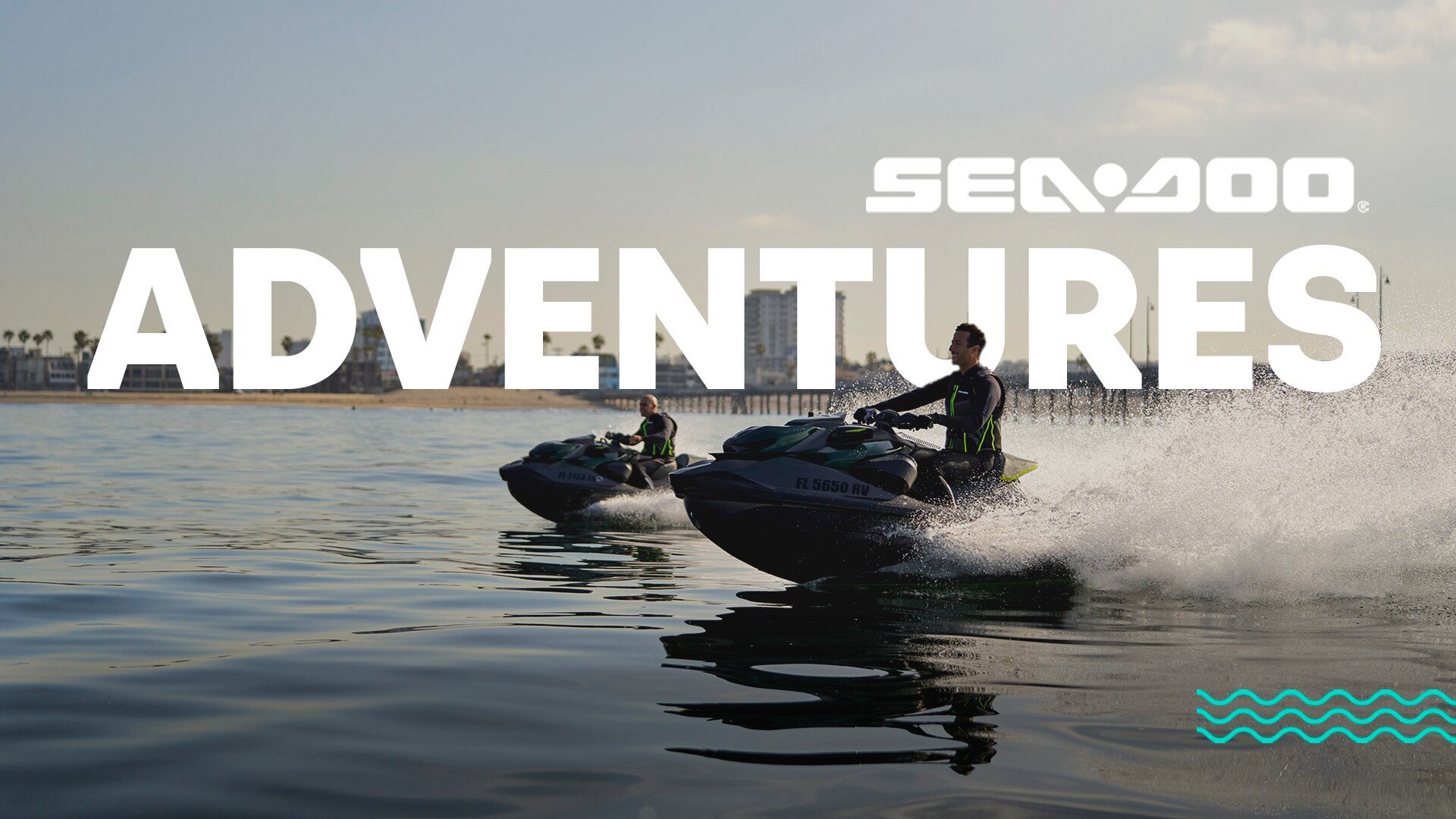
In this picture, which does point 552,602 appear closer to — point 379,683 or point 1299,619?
point 379,683

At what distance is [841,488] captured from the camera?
10172 millimetres

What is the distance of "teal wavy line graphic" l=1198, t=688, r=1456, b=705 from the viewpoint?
19.8ft

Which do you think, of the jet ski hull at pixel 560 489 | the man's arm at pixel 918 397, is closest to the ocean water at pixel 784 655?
the man's arm at pixel 918 397

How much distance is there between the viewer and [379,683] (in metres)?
6.61

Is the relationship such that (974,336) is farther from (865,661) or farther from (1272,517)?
(865,661)

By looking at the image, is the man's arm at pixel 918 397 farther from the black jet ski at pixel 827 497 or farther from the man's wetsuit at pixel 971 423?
the black jet ski at pixel 827 497

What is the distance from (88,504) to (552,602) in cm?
1212

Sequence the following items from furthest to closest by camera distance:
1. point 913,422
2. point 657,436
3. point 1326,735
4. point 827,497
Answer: point 657,436 → point 913,422 → point 827,497 → point 1326,735

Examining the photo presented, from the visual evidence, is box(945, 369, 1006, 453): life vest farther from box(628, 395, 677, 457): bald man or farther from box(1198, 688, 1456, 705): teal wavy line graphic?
box(628, 395, 677, 457): bald man

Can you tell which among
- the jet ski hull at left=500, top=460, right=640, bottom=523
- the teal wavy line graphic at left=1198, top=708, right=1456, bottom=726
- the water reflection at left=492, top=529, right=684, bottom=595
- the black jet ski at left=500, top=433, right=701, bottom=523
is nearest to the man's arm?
the water reflection at left=492, top=529, right=684, bottom=595

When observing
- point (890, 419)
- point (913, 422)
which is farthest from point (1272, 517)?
point (890, 419)

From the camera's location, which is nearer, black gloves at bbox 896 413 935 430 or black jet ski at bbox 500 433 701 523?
black gloves at bbox 896 413 935 430

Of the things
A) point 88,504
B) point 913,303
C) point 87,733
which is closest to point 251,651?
point 87,733

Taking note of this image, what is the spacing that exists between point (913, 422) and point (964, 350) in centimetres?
76
